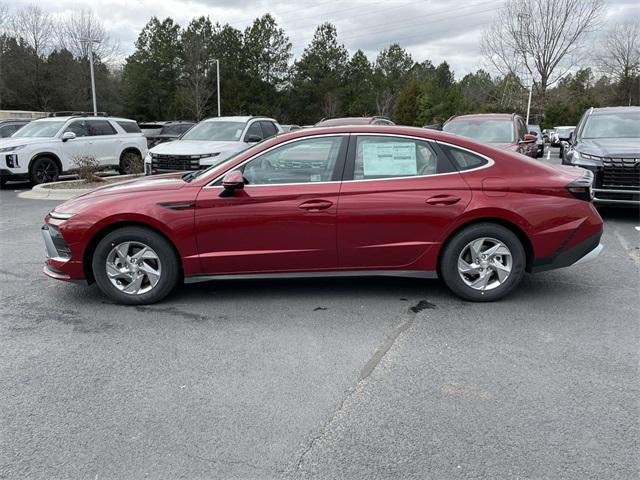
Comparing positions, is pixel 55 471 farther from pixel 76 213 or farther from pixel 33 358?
pixel 76 213

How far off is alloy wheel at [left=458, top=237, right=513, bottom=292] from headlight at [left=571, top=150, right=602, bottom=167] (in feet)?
16.5

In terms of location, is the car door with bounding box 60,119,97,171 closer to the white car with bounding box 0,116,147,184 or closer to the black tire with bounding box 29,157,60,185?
the white car with bounding box 0,116,147,184

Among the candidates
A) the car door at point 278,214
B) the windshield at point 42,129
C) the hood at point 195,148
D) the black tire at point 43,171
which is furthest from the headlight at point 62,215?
the windshield at point 42,129

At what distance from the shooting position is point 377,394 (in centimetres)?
337

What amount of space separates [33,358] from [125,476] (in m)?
1.73

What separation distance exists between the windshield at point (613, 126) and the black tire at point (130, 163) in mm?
11241

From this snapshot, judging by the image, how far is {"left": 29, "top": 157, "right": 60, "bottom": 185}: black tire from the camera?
1395 centimetres

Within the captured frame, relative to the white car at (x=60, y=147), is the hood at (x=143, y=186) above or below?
below

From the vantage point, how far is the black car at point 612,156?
8617 mm

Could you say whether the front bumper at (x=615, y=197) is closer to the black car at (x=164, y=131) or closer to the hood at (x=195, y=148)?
the hood at (x=195, y=148)

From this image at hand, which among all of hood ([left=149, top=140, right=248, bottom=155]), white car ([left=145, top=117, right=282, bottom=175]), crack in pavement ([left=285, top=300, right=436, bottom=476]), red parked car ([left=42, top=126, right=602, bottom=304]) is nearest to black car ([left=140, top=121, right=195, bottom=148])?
white car ([left=145, top=117, right=282, bottom=175])

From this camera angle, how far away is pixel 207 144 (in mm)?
11898

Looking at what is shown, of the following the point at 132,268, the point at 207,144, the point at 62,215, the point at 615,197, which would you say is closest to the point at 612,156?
the point at 615,197

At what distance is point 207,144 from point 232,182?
7.58m
